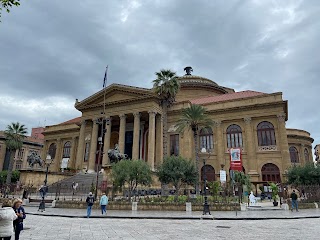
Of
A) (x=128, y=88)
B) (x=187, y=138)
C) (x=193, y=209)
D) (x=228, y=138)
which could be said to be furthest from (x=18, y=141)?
(x=193, y=209)

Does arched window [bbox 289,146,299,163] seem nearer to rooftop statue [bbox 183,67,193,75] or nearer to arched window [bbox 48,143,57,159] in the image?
rooftop statue [bbox 183,67,193,75]

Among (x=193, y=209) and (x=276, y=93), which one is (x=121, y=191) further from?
(x=276, y=93)

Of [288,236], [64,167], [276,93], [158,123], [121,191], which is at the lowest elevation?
[288,236]

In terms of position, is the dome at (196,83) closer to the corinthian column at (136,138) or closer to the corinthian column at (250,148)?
the corinthian column at (136,138)

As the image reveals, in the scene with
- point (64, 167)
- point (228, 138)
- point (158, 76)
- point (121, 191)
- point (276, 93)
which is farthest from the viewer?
point (64, 167)

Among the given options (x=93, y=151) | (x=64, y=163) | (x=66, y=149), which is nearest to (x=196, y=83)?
(x=93, y=151)

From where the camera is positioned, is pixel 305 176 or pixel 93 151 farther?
pixel 93 151

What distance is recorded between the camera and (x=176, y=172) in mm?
23719

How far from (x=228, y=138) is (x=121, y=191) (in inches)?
831

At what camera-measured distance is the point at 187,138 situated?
40.7 m

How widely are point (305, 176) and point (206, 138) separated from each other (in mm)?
16715

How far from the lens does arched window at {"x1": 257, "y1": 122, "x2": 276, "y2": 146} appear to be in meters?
36.7

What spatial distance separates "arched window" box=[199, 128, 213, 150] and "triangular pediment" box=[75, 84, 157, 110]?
9.89m

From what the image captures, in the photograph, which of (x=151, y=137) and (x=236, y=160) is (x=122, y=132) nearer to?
(x=151, y=137)
